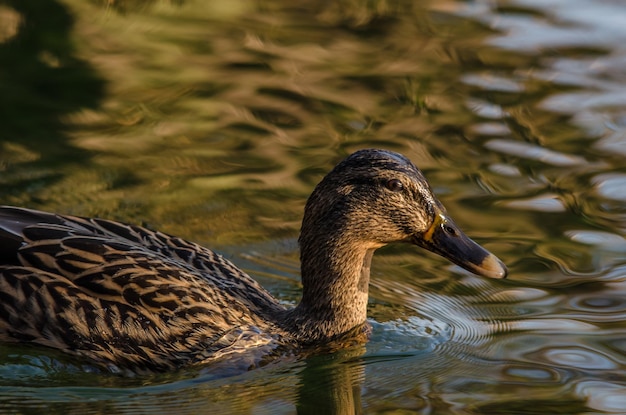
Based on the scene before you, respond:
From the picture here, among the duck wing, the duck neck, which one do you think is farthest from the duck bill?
the duck wing

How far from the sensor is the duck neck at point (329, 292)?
8.91m

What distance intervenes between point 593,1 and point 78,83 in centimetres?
751

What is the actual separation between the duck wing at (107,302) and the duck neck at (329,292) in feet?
1.68

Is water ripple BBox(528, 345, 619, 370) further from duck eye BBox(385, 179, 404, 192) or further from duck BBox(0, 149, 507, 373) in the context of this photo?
duck eye BBox(385, 179, 404, 192)

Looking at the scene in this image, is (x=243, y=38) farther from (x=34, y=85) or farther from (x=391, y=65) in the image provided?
(x=34, y=85)

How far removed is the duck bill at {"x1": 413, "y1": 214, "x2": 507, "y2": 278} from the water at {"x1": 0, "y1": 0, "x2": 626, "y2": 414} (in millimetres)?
642

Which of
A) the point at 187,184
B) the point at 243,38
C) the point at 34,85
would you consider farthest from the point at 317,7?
the point at 187,184

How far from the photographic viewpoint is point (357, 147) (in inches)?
494

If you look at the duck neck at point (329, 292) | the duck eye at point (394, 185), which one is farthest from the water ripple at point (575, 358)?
the duck eye at point (394, 185)

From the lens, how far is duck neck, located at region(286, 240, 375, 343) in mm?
8914

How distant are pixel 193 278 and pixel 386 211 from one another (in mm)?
1414

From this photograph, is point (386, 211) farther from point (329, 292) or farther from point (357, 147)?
point (357, 147)

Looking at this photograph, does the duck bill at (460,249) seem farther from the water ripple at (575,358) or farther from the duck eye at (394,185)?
the water ripple at (575,358)

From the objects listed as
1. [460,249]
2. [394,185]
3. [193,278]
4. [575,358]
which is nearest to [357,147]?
[394,185]
